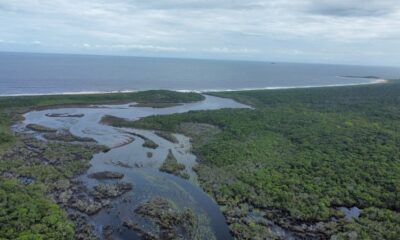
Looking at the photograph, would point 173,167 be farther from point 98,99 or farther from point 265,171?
point 98,99

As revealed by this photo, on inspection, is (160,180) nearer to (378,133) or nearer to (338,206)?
(338,206)

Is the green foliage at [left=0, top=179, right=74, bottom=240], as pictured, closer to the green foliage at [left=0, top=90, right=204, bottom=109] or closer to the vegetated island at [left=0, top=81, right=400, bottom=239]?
the vegetated island at [left=0, top=81, right=400, bottom=239]

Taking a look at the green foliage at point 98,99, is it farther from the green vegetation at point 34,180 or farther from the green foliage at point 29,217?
the green foliage at point 29,217

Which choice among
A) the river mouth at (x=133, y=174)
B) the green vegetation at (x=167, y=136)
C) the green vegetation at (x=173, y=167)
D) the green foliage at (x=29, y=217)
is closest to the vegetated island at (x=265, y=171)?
the green foliage at (x=29, y=217)

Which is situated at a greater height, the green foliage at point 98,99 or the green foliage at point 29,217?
the green foliage at point 98,99

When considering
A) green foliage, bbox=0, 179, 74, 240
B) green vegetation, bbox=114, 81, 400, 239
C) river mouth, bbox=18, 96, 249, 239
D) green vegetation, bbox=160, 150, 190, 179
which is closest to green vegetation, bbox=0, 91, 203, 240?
green foliage, bbox=0, 179, 74, 240

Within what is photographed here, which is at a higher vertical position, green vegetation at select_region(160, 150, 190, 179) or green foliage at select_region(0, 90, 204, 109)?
green foliage at select_region(0, 90, 204, 109)

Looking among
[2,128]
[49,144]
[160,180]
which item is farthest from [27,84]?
[160,180]
